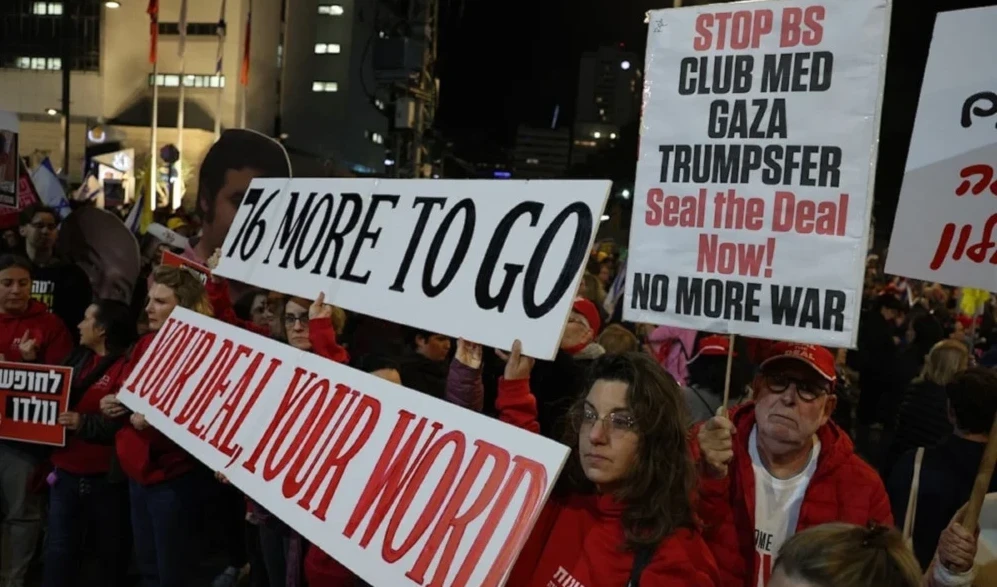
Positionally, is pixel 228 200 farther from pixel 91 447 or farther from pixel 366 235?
pixel 366 235

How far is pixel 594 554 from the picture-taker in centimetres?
216

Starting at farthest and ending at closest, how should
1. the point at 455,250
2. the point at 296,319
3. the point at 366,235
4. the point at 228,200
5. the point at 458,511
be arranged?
the point at 228,200, the point at 296,319, the point at 366,235, the point at 455,250, the point at 458,511

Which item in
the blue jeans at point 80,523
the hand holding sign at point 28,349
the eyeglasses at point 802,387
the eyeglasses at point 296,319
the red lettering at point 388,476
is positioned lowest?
the blue jeans at point 80,523

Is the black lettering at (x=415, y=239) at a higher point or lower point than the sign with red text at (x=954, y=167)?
lower

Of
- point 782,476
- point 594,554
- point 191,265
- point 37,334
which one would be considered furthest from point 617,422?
point 37,334

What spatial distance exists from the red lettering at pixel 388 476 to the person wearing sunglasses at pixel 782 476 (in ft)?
2.94

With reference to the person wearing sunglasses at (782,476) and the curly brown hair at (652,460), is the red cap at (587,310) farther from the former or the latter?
the curly brown hair at (652,460)

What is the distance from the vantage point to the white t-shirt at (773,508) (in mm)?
2672

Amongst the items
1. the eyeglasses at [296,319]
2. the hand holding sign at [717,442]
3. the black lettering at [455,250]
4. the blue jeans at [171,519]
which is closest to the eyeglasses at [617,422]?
the hand holding sign at [717,442]

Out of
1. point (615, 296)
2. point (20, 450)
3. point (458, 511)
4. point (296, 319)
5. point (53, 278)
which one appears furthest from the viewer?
point (615, 296)

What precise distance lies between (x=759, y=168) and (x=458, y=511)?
4.59 ft

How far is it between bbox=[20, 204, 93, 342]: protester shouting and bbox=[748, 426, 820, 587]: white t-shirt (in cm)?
591

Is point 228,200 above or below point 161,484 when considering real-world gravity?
above

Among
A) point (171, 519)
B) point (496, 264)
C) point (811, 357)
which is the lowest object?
point (171, 519)
